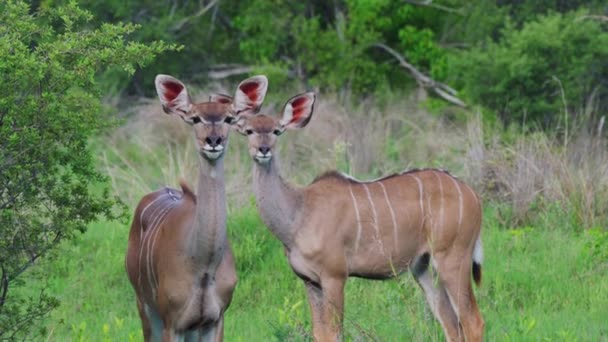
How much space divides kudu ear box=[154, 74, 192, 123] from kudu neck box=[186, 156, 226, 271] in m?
0.30

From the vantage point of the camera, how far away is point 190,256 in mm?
5656

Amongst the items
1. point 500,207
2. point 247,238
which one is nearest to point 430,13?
point 500,207

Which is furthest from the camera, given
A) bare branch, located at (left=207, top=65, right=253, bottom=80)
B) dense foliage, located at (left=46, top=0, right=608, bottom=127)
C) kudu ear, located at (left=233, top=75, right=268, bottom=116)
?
bare branch, located at (left=207, top=65, right=253, bottom=80)

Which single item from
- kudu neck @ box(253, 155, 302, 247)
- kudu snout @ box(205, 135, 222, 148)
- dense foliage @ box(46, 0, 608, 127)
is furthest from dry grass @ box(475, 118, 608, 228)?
kudu snout @ box(205, 135, 222, 148)

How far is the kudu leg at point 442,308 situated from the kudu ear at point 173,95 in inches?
74.8

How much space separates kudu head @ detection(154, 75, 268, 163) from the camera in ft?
18.0

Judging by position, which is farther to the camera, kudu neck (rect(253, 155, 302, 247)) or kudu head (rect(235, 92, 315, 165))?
kudu neck (rect(253, 155, 302, 247))

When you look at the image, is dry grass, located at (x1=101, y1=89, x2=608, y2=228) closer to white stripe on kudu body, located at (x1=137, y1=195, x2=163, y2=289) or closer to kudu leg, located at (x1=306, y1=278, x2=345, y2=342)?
kudu leg, located at (x1=306, y1=278, x2=345, y2=342)

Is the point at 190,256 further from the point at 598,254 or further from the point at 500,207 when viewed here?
the point at 500,207

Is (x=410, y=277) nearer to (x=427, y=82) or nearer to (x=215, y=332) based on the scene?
(x=215, y=332)

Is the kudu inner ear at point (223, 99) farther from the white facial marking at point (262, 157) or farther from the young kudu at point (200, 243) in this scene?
the white facial marking at point (262, 157)

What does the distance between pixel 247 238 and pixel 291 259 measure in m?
2.01

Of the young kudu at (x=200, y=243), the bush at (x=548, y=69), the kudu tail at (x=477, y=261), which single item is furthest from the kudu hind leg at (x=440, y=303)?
the bush at (x=548, y=69)

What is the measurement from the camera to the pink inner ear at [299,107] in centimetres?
709
